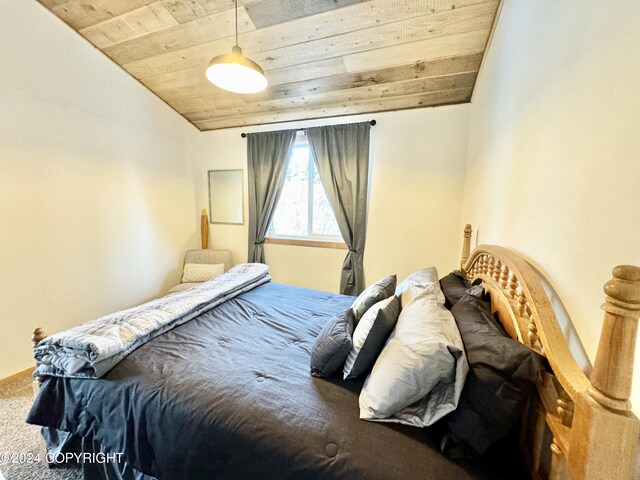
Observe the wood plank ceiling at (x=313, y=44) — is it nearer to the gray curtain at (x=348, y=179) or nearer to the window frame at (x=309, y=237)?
the gray curtain at (x=348, y=179)

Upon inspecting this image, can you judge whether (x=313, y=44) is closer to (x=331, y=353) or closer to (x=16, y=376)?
(x=331, y=353)

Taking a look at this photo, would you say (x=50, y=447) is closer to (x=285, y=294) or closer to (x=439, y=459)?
(x=285, y=294)

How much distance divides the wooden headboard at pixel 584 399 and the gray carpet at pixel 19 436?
2.03 m

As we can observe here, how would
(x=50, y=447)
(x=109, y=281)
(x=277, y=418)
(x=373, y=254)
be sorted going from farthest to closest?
1. (x=373, y=254)
2. (x=109, y=281)
3. (x=50, y=447)
4. (x=277, y=418)

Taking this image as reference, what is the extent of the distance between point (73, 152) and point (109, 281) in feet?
4.11

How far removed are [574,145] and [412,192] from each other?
2019 mm

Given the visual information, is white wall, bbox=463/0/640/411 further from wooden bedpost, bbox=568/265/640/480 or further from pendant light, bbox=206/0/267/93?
pendant light, bbox=206/0/267/93

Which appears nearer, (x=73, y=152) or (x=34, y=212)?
(x=34, y=212)

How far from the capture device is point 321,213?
10.7ft

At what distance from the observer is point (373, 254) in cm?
298

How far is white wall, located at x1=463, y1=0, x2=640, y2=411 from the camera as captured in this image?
0.58 m

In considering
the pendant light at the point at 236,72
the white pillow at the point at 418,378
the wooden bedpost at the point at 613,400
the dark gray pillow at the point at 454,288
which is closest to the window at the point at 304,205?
the pendant light at the point at 236,72

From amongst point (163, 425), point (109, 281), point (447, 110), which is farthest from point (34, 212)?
point (447, 110)

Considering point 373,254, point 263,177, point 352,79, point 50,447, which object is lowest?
point 50,447
